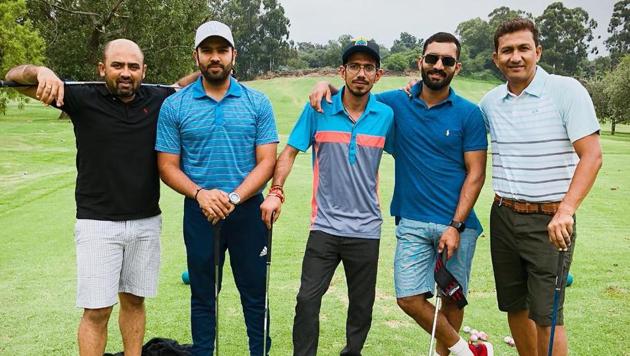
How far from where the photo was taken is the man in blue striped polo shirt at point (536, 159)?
3.55 meters

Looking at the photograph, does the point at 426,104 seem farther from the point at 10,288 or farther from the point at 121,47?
the point at 10,288

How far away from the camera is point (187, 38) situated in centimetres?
3500

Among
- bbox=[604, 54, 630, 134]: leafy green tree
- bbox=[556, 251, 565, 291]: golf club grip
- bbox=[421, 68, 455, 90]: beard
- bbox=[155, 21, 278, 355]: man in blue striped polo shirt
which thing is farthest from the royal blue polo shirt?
bbox=[604, 54, 630, 134]: leafy green tree

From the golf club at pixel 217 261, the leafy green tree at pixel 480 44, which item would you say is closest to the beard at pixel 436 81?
the golf club at pixel 217 261

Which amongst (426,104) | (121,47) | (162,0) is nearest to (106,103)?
(121,47)

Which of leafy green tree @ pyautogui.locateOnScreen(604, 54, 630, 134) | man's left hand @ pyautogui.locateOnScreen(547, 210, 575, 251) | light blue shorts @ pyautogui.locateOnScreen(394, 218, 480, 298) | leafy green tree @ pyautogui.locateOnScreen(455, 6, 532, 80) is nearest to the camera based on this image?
man's left hand @ pyautogui.locateOnScreen(547, 210, 575, 251)

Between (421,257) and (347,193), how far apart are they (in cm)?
69

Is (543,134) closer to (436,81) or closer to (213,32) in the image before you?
(436,81)

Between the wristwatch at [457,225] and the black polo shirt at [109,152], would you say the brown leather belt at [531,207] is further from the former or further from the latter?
the black polo shirt at [109,152]

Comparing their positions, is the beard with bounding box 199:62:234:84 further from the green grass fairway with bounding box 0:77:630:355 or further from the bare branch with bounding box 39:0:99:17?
the bare branch with bounding box 39:0:99:17

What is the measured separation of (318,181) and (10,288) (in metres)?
3.65

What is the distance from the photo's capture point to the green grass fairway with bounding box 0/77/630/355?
4.67 meters

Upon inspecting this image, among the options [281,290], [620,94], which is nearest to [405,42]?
[620,94]

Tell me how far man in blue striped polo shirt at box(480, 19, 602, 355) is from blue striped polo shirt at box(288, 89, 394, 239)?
798 millimetres
